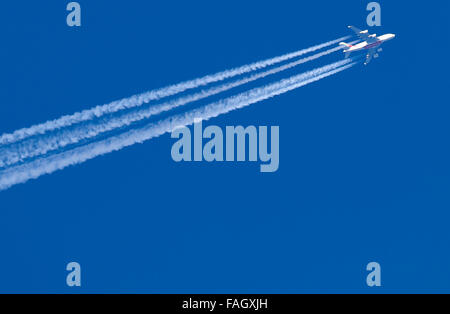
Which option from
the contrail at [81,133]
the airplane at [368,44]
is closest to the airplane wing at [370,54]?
the airplane at [368,44]

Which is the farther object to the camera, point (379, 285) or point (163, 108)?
point (379, 285)

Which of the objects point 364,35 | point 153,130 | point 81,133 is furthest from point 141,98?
point 364,35

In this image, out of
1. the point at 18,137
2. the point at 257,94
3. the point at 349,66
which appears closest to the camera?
the point at 18,137

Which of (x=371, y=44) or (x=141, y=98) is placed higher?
(x=371, y=44)

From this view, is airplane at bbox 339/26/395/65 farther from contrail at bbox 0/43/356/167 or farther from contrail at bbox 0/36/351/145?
Answer: contrail at bbox 0/43/356/167

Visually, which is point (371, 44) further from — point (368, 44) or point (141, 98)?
point (141, 98)
